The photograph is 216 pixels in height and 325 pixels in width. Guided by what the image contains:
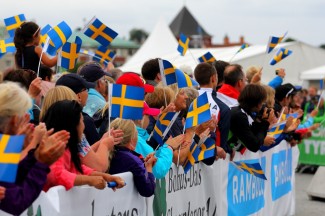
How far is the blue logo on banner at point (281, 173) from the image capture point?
9.77 metres

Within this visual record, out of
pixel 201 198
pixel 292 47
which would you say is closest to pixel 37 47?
pixel 201 198

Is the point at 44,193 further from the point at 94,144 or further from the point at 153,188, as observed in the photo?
the point at 153,188

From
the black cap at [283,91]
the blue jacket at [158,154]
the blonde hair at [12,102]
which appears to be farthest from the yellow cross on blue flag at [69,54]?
the black cap at [283,91]

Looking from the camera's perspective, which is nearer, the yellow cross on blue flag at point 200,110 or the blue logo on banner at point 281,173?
the yellow cross on blue flag at point 200,110

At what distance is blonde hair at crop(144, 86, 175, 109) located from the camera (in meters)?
6.64

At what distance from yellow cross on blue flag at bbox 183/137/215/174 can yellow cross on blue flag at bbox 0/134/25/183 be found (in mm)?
3276

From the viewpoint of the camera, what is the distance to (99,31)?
26.8ft

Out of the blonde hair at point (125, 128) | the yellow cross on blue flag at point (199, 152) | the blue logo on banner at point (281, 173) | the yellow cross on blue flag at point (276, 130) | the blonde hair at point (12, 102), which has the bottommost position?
the blue logo on banner at point (281, 173)

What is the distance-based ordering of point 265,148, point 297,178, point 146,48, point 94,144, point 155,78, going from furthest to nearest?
point 146,48
point 297,178
point 265,148
point 155,78
point 94,144

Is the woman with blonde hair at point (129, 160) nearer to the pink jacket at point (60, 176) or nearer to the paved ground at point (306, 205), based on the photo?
the pink jacket at point (60, 176)

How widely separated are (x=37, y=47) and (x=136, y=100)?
2.00m

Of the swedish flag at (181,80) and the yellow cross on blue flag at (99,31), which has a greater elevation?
the yellow cross on blue flag at (99,31)

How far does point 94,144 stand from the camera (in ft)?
17.0

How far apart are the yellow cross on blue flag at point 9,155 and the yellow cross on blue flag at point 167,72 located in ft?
10.7
